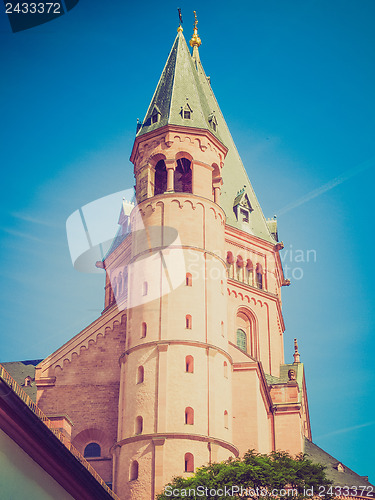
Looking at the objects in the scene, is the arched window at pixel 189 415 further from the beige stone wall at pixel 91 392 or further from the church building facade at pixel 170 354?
the beige stone wall at pixel 91 392

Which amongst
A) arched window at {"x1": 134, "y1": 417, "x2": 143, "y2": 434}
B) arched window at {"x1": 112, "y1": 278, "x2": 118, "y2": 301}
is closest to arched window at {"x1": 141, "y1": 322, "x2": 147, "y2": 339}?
arched window at {"x1": 134, "y1": 417, "x2": 143, "y2": 434}

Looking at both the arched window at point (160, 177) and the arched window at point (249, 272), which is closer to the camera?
the arched window at point (160, 177)

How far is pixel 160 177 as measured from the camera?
5731 centimetres

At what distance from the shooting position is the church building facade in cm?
4656

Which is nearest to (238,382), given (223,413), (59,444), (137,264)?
(223,413)

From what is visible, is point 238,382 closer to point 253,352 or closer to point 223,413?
point 223,413

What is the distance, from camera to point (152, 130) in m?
55.9

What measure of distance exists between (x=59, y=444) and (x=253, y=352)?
4020cm

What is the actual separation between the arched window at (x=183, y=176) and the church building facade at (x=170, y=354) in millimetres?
86

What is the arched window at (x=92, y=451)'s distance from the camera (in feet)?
170

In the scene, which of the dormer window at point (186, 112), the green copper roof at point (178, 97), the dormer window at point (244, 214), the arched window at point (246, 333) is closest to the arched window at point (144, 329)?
the green copper roof at point (178, 97)

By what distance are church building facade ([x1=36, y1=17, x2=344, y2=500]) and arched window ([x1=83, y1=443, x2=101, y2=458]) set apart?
60 millimetres

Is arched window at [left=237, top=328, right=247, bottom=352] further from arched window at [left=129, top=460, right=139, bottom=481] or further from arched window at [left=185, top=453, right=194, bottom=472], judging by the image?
arched window at [left=129, top=460, right=139, bottom=481]

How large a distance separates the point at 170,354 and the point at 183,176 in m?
14.5
